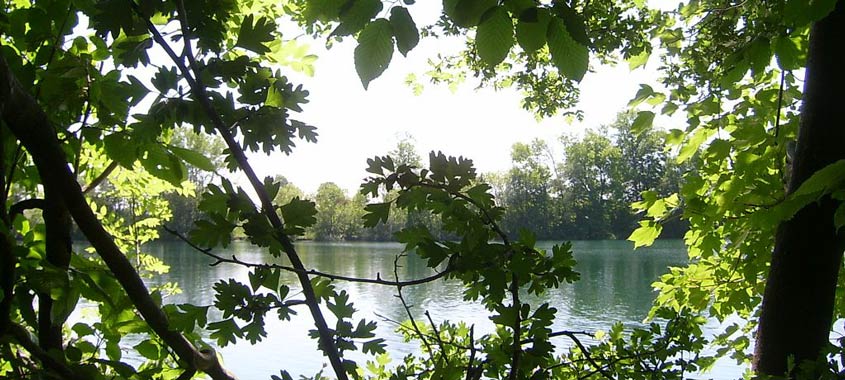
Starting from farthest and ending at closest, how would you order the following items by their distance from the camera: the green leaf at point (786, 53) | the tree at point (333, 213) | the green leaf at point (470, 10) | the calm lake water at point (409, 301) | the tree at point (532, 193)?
the tree at point (532, 193) < the tree at point (333, 213) < the calm lake water at point (409, 301) < the green leaf at point (786, 53) < the green leaf at point (470, 10)

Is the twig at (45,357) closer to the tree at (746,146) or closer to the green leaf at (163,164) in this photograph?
the green leaf at (163,164)

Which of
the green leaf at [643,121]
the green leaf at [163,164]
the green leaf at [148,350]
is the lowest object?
the green leaf at [148,350]

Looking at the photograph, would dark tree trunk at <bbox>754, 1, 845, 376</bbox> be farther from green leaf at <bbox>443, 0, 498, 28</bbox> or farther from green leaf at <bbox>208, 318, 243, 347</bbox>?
green leaf at <bbox>208, 318, 243, 347</bbox>

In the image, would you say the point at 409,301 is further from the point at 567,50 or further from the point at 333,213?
the point at 333,213

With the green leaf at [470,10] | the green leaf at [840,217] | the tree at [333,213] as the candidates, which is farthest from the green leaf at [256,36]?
the tree at [333,213]

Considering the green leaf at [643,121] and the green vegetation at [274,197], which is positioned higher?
the green leaf at [643,121]

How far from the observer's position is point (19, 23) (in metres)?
1.08

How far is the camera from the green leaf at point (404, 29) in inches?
27.2

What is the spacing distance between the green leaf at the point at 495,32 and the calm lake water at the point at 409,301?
430 centimetres

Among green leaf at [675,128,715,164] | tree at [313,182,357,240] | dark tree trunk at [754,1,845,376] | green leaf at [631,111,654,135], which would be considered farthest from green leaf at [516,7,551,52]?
tree at [313,182,357,240]

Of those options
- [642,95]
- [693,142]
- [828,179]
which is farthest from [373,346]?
[693,142]

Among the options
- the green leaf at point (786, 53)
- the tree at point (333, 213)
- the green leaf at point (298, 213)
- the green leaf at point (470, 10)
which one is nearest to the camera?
the green leaf at point (470, 10)

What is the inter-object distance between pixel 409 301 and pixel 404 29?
17278 mm

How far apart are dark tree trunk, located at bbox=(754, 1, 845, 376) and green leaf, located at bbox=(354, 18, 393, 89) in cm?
129
